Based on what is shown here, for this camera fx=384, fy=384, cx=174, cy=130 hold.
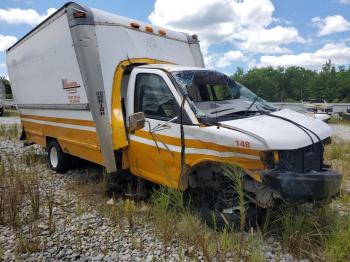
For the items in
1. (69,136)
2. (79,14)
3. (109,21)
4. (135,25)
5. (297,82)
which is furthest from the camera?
(297,82)

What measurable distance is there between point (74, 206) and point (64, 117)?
2.07 meters

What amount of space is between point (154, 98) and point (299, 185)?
96.6 inches

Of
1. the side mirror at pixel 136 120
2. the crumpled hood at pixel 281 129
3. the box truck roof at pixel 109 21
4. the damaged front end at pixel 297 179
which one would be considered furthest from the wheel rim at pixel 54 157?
the damaged front end at pixel 297 179

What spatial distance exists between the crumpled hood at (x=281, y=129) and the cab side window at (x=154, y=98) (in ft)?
3.06

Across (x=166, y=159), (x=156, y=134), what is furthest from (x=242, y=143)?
(x=156, y=134)

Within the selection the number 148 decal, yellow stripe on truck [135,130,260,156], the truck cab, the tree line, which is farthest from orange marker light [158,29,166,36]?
the tree line

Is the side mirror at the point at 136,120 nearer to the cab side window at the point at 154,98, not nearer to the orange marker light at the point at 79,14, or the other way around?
the cab side window at the point at 154,98

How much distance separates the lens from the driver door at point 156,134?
5.17m

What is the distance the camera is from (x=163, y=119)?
5.32 m

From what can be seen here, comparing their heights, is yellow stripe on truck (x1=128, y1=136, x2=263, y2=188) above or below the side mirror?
below

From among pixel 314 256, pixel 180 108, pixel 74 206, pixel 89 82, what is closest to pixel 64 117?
pixel 89 82

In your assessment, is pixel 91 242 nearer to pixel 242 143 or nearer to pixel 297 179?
pixel 242 143

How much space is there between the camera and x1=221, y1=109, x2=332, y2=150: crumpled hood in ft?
13.9

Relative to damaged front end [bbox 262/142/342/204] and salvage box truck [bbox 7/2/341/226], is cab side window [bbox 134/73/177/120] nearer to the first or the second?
salvage box truck [bbox 7/2/341/226]
